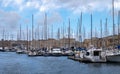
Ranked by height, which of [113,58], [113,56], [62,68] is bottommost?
[62,68]

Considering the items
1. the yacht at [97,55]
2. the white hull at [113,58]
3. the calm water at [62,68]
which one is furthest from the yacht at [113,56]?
the calm water at [62,68]

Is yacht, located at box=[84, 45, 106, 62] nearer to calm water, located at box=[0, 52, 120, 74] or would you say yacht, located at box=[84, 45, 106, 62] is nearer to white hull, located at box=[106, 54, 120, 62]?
white hull, located at box=[106, 54, 120, 62]

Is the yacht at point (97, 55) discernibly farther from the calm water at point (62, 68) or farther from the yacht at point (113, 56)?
the calm water at point (62, 68)

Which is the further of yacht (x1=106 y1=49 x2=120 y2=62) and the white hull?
the white hull

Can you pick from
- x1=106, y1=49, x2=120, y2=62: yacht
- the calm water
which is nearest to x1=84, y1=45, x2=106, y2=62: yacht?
x1=106, y1=49, x2=120, y2=62: yacht

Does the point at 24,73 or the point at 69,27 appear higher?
the point at 69,27

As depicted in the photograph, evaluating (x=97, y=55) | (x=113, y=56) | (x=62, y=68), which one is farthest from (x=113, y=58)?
(x=62, y=68)

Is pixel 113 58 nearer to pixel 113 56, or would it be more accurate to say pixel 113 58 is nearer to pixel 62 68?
pixel 113 56

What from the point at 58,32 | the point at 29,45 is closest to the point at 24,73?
the point at 58,32

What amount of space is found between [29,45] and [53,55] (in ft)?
159

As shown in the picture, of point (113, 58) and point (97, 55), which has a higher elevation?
point (97, 55)

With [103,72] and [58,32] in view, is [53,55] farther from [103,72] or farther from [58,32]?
[103,72]

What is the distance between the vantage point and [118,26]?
88812 mm

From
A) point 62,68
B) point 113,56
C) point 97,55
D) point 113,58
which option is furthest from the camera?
point 97,55
